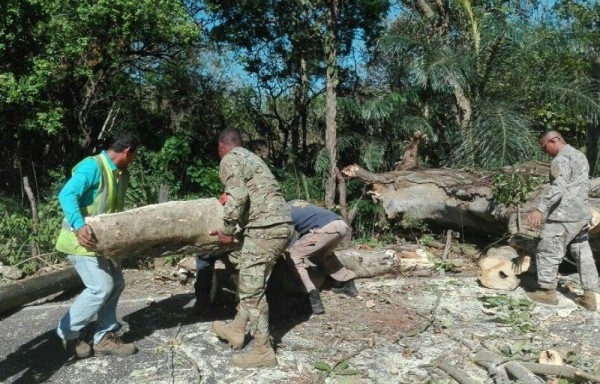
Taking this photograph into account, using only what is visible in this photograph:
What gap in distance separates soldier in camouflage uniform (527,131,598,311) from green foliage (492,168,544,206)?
1195mm

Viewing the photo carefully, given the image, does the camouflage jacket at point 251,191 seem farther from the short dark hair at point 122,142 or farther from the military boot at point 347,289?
the military boot at point 347,289

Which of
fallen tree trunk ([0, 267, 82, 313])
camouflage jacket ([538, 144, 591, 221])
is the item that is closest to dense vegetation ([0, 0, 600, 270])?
fallen tree trunk ([0, 267, 82, 313])

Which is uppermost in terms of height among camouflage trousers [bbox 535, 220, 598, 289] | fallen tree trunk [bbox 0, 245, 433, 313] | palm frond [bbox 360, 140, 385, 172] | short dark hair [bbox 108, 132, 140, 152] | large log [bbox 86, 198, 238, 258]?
short dark hair [bbox 108, 132, 140, 152]

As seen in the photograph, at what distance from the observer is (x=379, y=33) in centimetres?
1426

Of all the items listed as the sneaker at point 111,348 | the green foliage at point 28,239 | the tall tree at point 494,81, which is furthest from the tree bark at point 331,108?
the sneaker at point 111,348

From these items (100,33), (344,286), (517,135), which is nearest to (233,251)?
(344,286)

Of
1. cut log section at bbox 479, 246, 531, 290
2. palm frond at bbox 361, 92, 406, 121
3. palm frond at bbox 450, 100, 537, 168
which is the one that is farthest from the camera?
palm frond at bbox 361, 92, 406, 121

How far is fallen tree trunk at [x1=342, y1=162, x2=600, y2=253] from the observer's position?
769cm

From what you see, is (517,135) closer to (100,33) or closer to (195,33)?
(195,33)

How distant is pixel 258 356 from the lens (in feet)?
15.5

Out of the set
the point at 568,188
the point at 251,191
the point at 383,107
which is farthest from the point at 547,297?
the point at 383,107

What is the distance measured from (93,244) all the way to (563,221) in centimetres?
460

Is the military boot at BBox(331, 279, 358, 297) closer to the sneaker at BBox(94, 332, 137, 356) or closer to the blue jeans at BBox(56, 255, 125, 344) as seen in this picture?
the sneaker at BBox(94, 332, 137, 356)

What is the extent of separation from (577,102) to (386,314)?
21.4 feet
